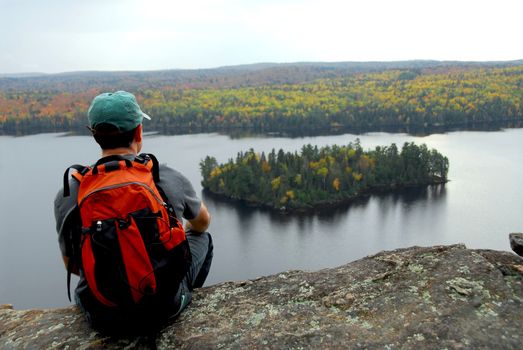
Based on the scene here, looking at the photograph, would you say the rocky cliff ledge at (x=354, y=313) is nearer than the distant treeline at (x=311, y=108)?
Yes

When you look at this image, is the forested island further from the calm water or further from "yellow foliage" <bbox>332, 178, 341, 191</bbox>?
the calm water

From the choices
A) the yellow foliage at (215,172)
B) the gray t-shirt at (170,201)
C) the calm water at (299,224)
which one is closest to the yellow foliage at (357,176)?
the calm water at (299,224)

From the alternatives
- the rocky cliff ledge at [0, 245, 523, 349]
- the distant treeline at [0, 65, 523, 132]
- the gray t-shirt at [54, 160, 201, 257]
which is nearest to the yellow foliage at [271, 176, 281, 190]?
the rocky cliff ledge at [0, 245, 523, 349]

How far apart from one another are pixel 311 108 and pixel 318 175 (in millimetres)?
50935

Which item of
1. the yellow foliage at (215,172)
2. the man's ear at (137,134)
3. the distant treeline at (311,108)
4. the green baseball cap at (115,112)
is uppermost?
the green baseball cap at (115,112)

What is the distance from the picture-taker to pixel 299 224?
34.7 meters

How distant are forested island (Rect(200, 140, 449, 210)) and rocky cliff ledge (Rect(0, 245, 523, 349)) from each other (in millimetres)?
35700

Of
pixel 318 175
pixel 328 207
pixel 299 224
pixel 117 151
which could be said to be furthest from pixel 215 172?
pixel 117 151

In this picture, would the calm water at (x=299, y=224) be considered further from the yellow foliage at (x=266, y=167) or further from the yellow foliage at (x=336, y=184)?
the yellow foliage at (x=266, y=167)

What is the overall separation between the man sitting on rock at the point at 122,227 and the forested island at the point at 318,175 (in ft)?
120

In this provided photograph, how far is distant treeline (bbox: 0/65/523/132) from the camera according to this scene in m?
81.6

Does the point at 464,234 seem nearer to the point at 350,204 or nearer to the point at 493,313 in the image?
the point at 350,204

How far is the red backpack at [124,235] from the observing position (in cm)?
212

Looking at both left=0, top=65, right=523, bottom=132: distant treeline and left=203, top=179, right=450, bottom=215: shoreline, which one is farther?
left=0, top=65, right=523, bottom=132: distant treeline
